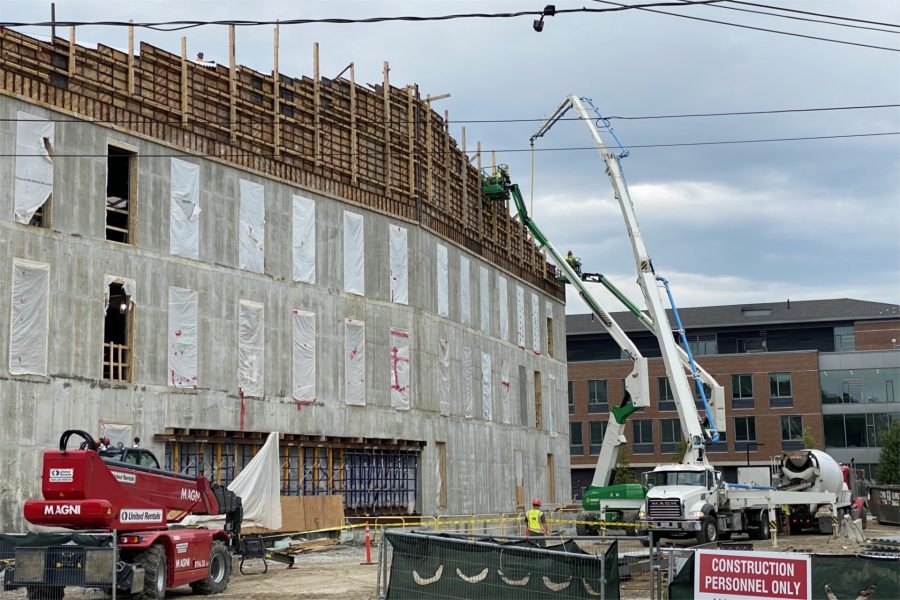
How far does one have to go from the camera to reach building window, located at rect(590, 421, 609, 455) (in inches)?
3713

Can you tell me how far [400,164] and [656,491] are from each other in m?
18.9

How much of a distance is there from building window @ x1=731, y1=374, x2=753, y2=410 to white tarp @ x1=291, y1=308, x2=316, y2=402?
2375 inches

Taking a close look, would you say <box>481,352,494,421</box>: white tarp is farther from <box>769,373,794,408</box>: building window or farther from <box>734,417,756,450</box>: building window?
<box>769,373,794,408</box>: building window

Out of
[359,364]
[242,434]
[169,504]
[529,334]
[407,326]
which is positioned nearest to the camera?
[169,504]

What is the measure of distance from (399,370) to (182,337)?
11.7m

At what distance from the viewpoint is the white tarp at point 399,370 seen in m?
43.6

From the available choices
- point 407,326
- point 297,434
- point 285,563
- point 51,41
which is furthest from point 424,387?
point 51,41

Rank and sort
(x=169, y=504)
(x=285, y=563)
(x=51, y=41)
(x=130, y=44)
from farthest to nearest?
1. (x=130, y=44)
2. (x=51, y=41)
3. (x=285, y=563)
4. (x=169, y=504)

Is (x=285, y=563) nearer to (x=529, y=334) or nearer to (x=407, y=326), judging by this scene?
(x=407, y=326)

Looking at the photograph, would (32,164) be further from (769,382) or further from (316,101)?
(769,382)

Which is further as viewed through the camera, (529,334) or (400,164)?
(529,334)

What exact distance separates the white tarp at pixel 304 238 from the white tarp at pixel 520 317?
19878mm

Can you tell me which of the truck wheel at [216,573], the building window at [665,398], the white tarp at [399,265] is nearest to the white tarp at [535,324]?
the white tarp at [399,265]

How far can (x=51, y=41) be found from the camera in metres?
31.4
